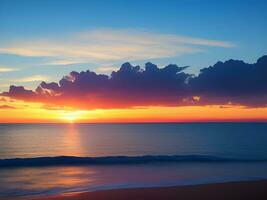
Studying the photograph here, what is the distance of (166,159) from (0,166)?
11.8 metres

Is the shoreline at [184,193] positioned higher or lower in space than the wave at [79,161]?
higher

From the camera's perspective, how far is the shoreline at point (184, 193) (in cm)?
1266

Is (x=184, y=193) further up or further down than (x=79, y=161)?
further up

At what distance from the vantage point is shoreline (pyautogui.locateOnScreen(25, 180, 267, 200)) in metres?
12.7

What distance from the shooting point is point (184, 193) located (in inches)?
526

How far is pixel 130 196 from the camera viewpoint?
12.7 m

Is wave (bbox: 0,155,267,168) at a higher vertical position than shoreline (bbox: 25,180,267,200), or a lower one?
lower

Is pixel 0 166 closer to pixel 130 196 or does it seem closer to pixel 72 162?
pixel 72 162

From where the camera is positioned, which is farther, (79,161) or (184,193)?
(79,161)

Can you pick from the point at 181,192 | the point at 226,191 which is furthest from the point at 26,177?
the point at 226,191

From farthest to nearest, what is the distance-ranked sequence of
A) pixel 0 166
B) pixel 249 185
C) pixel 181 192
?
pixel 0 166 < pixel 249 185 < pixel 181 192

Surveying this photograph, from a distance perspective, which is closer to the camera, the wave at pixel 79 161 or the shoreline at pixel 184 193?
the shoreline at pixel 184 193

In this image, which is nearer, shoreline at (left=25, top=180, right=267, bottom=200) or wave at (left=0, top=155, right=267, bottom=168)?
shoreline at (left=25, top=180, right=267, bottom=200)

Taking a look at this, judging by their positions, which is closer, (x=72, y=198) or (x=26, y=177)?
(x=72, y=198)
